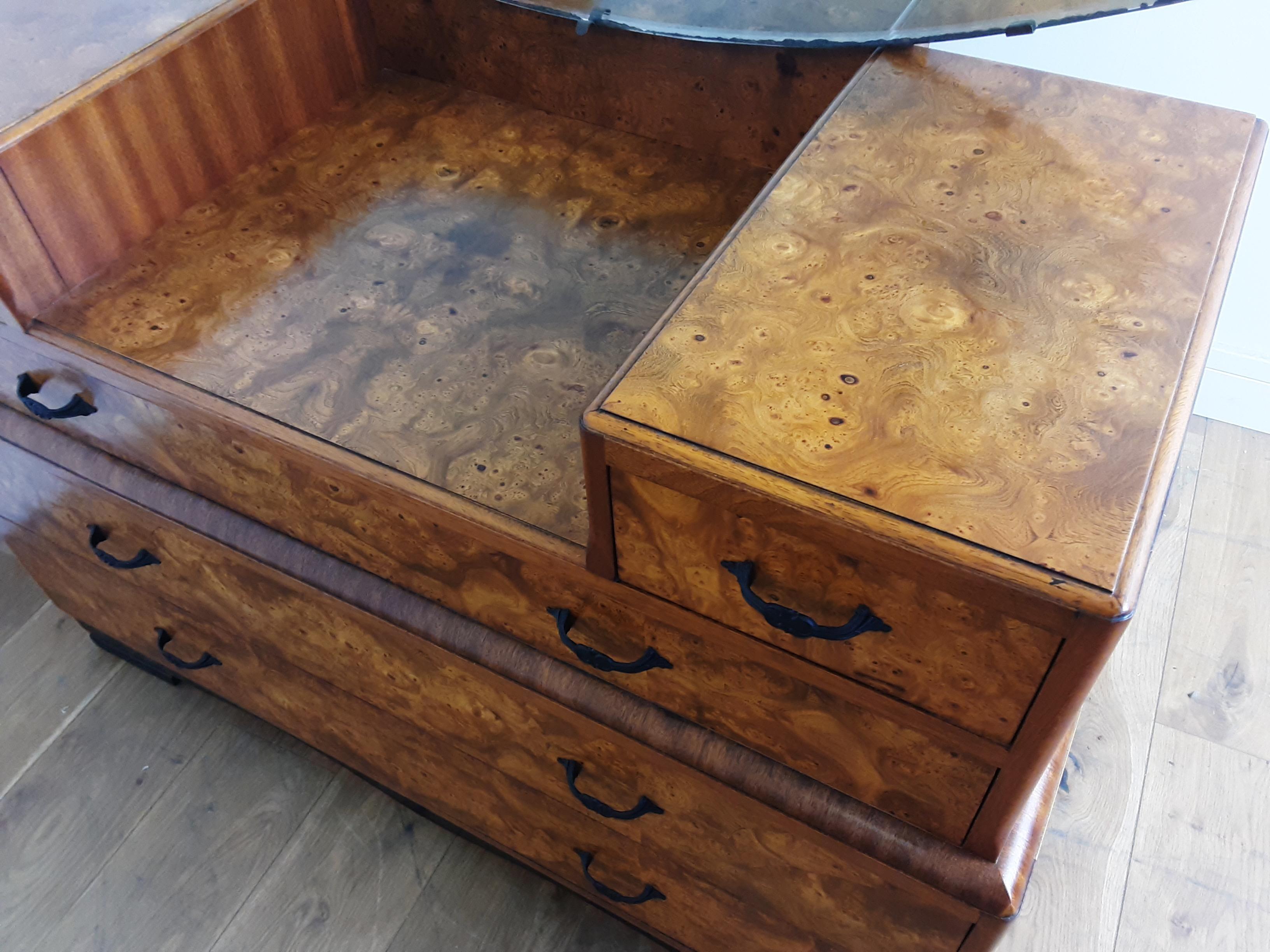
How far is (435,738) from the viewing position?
107 cm

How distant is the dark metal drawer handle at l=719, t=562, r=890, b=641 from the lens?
2.05ft

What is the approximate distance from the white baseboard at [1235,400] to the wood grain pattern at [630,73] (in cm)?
98

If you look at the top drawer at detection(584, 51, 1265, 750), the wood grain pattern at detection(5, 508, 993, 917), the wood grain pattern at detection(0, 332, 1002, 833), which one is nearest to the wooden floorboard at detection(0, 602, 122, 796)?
the wood grain pattern at detection(5, 508, 993, 917)

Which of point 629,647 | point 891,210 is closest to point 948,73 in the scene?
point 891,210

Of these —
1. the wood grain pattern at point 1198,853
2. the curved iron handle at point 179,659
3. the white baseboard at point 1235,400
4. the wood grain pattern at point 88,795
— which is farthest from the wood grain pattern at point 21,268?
the white baseboard at point 1235,400

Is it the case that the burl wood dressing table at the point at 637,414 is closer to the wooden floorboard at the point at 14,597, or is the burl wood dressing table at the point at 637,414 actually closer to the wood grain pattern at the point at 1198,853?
the wooden floorboard at the point at 14,597

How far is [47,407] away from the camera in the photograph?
3.19 ft

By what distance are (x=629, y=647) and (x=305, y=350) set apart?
15.9 inches

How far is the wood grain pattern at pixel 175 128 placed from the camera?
889 mm

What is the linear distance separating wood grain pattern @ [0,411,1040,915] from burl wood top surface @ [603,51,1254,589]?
0.18 m

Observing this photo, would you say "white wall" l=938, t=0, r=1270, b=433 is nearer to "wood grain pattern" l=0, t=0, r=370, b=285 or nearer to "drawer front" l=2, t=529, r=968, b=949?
"wood grain pattern" l=0, t=0, r=370, b=285

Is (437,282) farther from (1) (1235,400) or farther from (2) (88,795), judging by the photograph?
(1) (1235,400)

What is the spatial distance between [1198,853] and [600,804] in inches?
32.0

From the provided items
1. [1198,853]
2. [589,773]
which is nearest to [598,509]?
[589,773]
